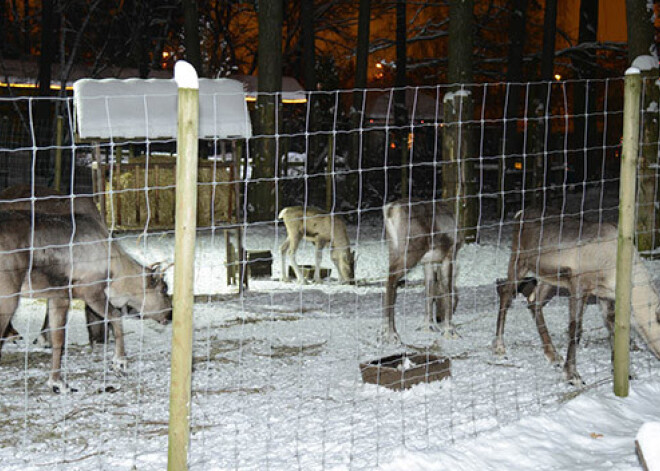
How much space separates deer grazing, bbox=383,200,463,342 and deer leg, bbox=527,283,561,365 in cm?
84

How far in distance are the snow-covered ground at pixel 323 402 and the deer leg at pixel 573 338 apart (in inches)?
4.5

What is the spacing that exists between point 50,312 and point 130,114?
383cm

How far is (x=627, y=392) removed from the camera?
703cm

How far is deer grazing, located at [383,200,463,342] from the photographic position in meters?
9.09

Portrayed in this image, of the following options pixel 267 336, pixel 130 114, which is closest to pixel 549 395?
pixel 267 336

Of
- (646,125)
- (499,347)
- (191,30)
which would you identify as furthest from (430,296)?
(191,30)

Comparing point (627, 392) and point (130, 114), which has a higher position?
point (130, 114)

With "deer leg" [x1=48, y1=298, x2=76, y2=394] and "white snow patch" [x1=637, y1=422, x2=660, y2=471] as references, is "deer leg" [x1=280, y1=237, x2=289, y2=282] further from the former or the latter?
"white snow patch" [x1=637, y1=422, x2=660, y2=471]

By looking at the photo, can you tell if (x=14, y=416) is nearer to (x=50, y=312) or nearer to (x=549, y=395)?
(x=50, y=312)

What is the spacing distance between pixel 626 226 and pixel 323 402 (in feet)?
8.83

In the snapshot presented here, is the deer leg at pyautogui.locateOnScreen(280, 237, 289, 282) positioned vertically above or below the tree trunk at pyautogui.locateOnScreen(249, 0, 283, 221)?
below

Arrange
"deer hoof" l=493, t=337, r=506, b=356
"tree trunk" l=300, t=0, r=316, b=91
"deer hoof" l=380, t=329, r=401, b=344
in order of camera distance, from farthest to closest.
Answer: "tree trunk" l=300, t=0, r=316, b=91 → "deer hoof" l=380, t=329, r=401, b=344 → "deer hoof" l=493, t=337, r=506, b=356

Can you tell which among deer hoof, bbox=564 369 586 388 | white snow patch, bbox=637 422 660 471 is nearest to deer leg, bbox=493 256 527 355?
deer hoof, bbox=564 369 586 388

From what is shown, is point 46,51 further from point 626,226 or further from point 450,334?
point 626,226
